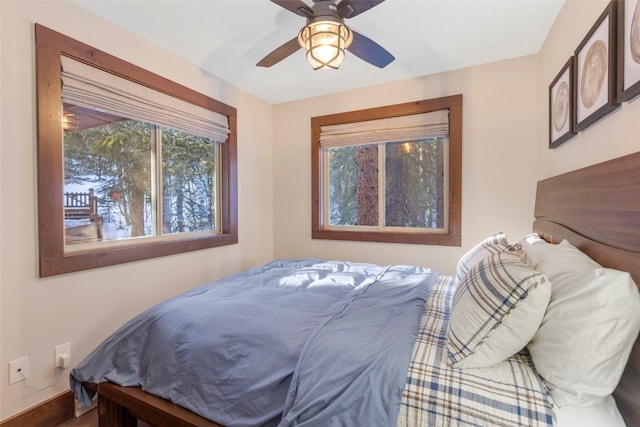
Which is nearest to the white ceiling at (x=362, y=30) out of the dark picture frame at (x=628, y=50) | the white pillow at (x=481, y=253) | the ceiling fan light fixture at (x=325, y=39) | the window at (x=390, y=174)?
the window at (x=390, y=174)

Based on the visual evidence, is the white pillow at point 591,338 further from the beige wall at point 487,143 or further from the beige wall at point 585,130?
the beige wall at point 487,143

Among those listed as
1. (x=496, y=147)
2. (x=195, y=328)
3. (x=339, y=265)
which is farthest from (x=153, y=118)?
(x=496, y=147)

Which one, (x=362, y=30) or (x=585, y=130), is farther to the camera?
(x=362, y=30)

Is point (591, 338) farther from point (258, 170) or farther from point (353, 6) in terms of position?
point (258, 170)

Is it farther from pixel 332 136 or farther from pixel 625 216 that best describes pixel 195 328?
pixel 332 136

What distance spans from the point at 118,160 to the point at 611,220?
277cm

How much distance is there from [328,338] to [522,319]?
Result: 0.66m

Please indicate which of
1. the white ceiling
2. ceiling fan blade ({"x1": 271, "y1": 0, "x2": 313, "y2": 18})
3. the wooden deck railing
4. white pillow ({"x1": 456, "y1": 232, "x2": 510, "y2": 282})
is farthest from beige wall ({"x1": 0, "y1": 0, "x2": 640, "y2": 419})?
ceiling fan blade ({"x1": 271, "y1": 0, "x2": 313, "y2": 18})

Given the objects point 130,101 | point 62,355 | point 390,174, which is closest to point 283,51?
point 130,101

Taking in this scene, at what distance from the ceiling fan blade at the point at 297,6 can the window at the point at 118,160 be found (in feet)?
4.33

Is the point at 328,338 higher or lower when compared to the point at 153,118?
lower

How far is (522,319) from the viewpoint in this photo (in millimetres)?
915

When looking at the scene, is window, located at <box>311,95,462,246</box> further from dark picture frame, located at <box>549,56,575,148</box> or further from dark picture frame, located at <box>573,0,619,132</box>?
dark picture frame, located at <box>573,0,619,132</box>

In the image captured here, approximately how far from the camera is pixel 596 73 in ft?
4.38
